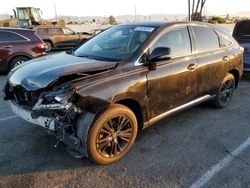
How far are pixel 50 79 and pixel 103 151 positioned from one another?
1.10 meters

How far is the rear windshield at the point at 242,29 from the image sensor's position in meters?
8.41

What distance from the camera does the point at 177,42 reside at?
13.8ft

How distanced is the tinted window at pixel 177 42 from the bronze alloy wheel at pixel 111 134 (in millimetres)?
1194

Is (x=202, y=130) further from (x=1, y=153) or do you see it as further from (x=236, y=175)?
(x=1, y=153)

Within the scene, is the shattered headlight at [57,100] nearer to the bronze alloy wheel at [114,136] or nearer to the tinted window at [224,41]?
the bronze alloy wheel at [114,136]

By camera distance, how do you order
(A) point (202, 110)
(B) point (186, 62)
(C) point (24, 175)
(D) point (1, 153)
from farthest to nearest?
(A) point (202, 110)
(B) point (186, 62)
(D) point (1, 153)
(C) point (24, 175)

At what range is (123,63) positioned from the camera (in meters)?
3.49

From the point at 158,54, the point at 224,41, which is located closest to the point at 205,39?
the point at 224,41

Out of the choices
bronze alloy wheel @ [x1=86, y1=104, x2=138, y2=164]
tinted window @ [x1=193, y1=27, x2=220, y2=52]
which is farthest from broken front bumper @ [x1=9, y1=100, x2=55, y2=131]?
tinted window @ [x1=193, y1=27, x2=220, y2=52]

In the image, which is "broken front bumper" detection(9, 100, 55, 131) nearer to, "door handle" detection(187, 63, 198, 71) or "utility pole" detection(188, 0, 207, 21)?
"door handle" detection(187, 63, 198, 71)

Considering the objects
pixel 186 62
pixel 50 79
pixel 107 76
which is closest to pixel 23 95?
pixel 50 79

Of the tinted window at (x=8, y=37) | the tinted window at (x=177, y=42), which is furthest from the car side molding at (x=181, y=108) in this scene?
the tinted window at (x=8, y=37)

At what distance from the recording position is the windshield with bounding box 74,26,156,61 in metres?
3.80

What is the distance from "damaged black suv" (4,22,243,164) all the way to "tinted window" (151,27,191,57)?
2cm
